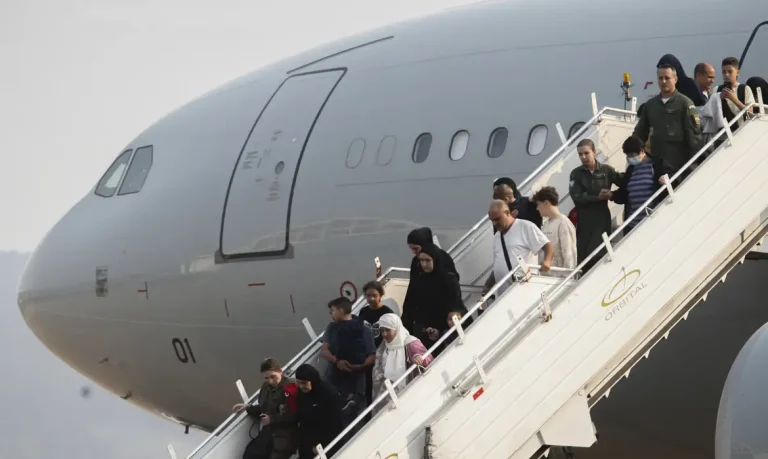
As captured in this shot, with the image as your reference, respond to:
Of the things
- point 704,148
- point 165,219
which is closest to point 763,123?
point 704,148

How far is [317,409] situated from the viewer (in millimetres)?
8094

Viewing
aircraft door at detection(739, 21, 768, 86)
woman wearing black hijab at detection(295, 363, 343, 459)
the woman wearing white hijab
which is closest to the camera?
woman wearing black hijab at detection(295, 363, 343, 459)

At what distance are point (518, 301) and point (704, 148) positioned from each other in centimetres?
178

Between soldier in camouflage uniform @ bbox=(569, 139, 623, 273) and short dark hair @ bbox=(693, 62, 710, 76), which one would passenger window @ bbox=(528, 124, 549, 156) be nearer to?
short dark hair @ bbox=(693, 62, 710, 76)

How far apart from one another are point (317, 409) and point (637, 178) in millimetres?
2750

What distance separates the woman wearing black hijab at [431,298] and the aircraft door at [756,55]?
326cm

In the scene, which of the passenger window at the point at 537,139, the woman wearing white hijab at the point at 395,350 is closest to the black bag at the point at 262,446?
the woman wearing white hijab at the point at 395,350

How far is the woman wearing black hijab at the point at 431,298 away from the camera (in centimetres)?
832

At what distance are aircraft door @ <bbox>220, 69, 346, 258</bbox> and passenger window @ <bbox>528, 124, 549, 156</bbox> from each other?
3.20m

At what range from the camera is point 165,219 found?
47.7ft

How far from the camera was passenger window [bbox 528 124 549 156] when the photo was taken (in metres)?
10.7

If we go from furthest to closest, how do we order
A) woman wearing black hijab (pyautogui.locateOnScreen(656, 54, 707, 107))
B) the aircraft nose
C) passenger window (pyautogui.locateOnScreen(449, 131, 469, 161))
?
1. the aircraft nose
2. passenger window (pyautogui.locateOnScreen(449, 131, 469, 161))
3. woman wearing black hijab (pyautogui.locateOnScreen(656, 54, 707, 107))

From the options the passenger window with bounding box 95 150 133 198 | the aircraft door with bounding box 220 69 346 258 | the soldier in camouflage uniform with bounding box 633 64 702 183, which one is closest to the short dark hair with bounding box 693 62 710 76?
the soldier in camouflage uniform with bounding box 633 64 702 183

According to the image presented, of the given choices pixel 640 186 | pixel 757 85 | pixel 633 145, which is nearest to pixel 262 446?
pixel 640 186
